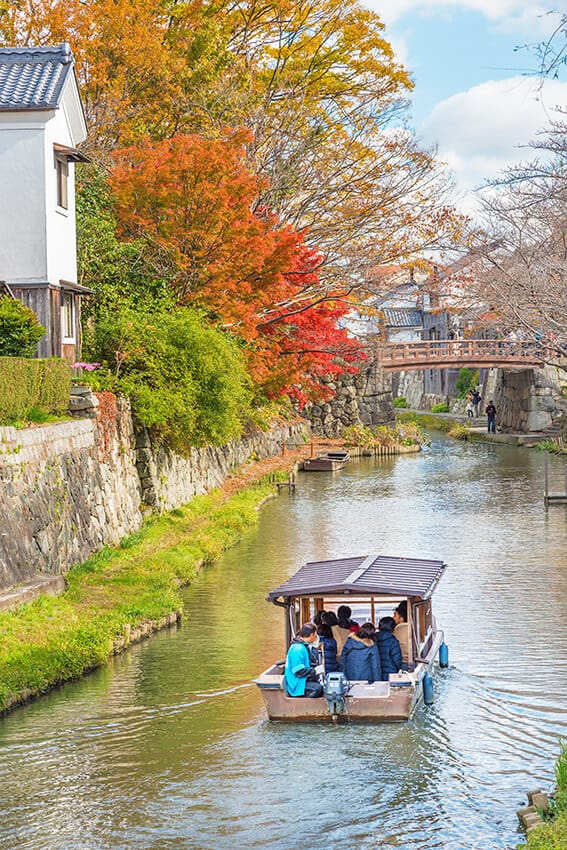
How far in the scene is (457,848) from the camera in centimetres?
1198

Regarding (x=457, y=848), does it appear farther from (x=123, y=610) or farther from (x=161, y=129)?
(x=161, y=129)

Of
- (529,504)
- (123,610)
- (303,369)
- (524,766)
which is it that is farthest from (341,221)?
(524,766)

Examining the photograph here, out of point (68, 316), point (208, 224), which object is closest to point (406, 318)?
point (208, 224)

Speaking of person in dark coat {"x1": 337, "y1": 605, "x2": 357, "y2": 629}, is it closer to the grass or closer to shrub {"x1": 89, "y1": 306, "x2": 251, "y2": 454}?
shrub {"x1": 89, "y1": 306, "x2": 251, "y2": 454}

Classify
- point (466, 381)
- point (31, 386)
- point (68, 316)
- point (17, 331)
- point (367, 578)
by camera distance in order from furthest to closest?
1. point (466, 381)
2. point (68, 316)
3. point (17, 331)
4. point (31, 386)
5. point (367, 578)

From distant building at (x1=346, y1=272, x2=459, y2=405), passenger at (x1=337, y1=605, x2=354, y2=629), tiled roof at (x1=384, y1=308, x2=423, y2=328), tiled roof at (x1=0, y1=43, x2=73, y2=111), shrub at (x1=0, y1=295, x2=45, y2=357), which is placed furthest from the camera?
tiled roof at (x1=384, y1=308, x2=423, y2=328)

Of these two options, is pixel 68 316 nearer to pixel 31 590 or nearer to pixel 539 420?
pixel 31 590

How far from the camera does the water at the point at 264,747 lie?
41.1 feet

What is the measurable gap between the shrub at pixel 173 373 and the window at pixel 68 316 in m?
0.84

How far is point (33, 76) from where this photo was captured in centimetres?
2859

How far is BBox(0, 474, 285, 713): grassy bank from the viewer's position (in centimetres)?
1692

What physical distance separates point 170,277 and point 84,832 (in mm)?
23461

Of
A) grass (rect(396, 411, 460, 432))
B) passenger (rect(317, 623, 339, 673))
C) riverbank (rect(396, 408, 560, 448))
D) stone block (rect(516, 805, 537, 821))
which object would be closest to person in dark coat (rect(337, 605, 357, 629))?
passenger (rect(317, 623, 339, 673))

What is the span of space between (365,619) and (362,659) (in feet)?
8.76
